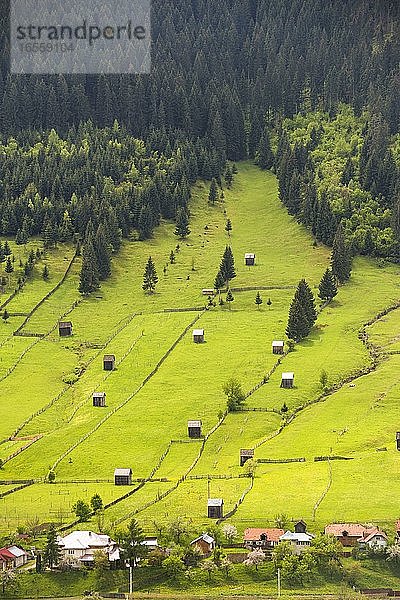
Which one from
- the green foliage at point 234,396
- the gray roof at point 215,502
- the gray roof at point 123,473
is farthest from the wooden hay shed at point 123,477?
the green foliage at point 234,396

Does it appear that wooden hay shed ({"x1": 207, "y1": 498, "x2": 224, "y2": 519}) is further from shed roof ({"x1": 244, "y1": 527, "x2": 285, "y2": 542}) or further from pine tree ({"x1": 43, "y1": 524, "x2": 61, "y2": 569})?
pine tree ({"x1": 43, "y1": 524, "x2": 61, "y2": 569})

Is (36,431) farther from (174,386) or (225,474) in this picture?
(225,474)

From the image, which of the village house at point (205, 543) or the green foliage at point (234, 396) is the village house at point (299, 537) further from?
the green foliage at point (234, 396)

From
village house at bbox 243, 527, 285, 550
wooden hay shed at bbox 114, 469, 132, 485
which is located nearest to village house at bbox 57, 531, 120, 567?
village house at bbox 243, 527, 285, 550

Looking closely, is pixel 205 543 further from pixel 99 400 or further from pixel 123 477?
pixel 99 400

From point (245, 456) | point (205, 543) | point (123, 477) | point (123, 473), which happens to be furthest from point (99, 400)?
point (205, 543)

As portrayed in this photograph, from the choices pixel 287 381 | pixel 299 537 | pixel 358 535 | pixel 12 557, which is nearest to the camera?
pixel 12 557
